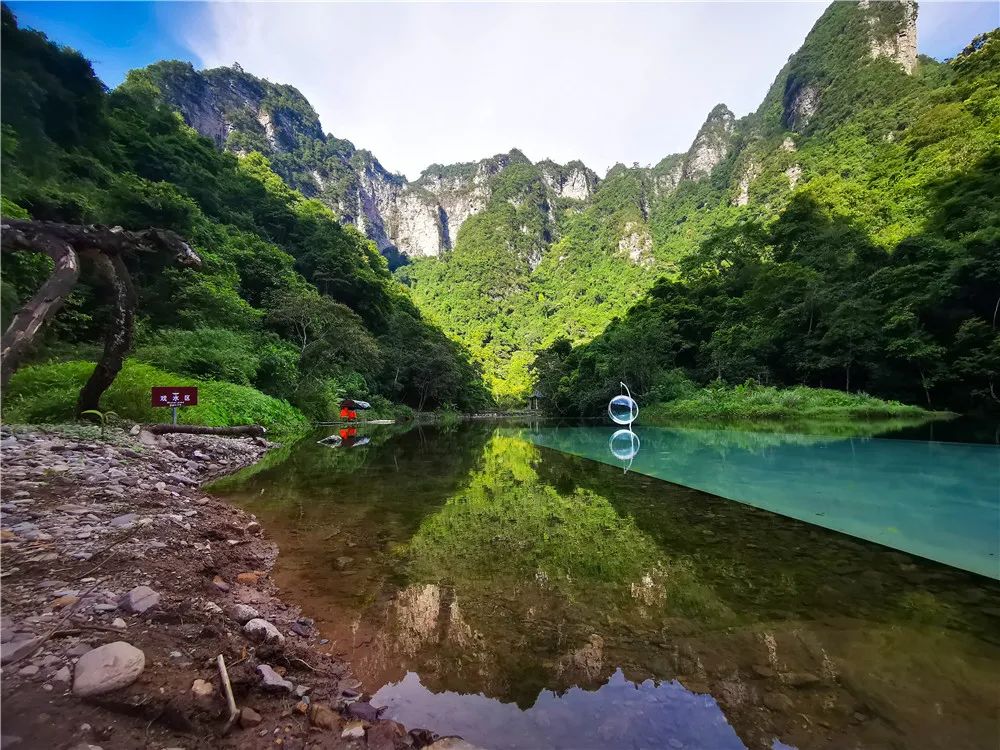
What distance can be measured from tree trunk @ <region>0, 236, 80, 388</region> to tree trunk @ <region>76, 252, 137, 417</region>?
220 cm

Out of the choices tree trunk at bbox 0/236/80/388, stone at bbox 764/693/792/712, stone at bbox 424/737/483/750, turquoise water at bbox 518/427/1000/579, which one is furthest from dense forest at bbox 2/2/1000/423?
turquoise water at bbox 518/427/1000/579

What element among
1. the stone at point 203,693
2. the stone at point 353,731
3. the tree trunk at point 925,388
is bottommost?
the stone at point 353,731

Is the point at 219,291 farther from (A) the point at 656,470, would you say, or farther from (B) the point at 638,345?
(B) the point at 638,345

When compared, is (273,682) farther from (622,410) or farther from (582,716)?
(622,410)

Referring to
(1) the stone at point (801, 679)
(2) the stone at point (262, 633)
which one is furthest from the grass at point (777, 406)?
(2) the stone at point (262, 633)

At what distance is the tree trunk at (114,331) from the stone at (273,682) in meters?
5.20

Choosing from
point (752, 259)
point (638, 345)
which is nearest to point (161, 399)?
point (638, 345)

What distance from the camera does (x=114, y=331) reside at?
589cm

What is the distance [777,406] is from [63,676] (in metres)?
20.5

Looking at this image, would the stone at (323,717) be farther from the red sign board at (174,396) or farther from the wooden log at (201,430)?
the red sign board at (174,396)

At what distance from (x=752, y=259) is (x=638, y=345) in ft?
39.9

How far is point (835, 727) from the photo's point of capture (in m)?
1.62

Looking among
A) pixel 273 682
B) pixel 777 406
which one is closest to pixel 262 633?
pixel 273 682

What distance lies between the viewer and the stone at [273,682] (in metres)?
1.68
